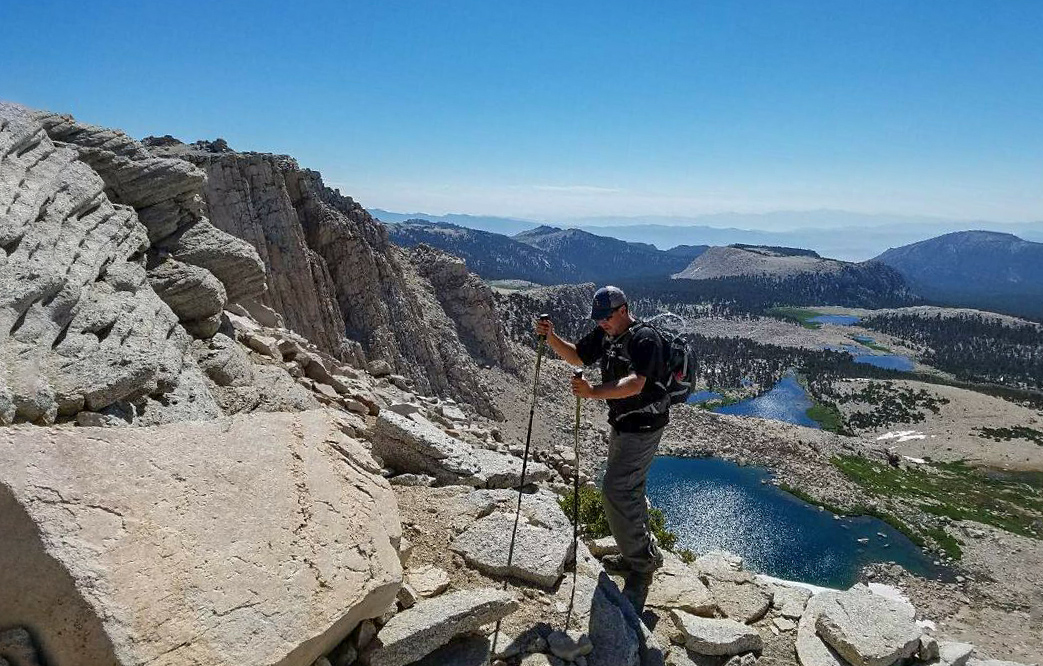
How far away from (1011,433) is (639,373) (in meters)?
137

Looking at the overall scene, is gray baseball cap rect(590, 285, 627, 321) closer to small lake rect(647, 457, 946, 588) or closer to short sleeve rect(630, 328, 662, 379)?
short sleeve rect(630, 328, 662, 379)

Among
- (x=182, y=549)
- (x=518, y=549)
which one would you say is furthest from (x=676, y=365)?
(x=182, y=549)

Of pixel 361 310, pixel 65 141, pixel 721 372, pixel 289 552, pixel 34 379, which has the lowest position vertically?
pixel 721 372

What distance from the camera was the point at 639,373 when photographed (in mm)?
8258

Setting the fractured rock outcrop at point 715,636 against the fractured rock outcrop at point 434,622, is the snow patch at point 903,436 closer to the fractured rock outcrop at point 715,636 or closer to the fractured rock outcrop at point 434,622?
the fractured rock outcrop at point 715,636

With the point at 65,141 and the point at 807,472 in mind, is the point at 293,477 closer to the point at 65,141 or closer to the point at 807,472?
the point at 65,141

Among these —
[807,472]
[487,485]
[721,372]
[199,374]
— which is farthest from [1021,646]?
[721,372]

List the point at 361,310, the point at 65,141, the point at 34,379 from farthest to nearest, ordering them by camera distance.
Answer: the point at 361,310 → the point at 65,141 → the point at 34,379

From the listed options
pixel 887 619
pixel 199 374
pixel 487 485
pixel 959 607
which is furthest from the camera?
pixel 959 607

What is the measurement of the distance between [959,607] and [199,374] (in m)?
60.6

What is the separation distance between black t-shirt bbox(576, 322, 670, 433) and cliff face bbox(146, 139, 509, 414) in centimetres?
3825

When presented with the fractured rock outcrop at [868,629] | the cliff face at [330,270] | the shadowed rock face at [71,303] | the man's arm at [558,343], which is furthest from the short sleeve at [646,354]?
the cliff face at [330,270]

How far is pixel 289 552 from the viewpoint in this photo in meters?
6.09

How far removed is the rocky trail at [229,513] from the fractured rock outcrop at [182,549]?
0.07 ft
